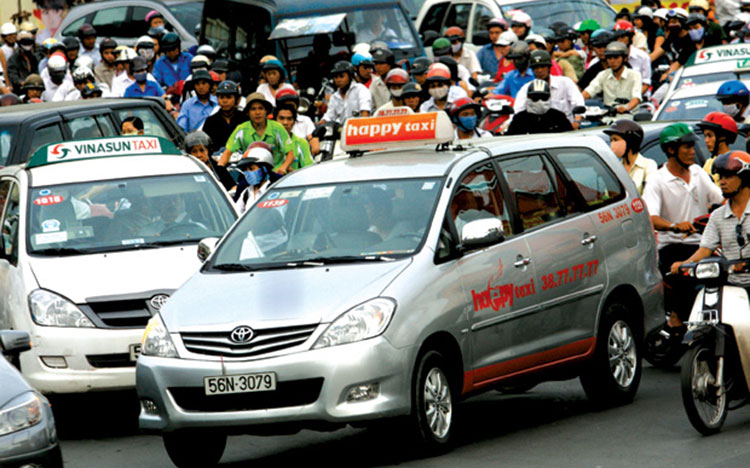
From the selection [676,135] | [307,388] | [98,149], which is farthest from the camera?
[98,149]

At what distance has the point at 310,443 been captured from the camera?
388 inches

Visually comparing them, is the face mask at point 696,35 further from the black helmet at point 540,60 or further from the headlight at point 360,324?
the headlight at point 360,324

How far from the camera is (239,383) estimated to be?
8.33 metres

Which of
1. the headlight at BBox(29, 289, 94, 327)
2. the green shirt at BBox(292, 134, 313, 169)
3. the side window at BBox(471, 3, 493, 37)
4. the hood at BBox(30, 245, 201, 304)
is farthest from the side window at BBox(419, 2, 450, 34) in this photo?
the headlight at BBox(29, 289, 94, 327)

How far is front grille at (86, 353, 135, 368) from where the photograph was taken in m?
10.3

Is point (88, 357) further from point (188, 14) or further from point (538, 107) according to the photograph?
point (188, 14)

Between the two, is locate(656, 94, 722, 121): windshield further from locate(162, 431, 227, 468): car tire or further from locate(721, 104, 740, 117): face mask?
locate(162, 431, 227, 468): car tire

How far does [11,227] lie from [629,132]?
16.8ft

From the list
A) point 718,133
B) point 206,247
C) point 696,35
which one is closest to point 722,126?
point 718,133

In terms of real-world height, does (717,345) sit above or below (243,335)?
below

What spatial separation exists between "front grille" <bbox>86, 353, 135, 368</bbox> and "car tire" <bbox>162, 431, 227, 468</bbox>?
1.32 m

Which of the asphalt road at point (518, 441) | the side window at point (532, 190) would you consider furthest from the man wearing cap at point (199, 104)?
the side window at point (532, 190)

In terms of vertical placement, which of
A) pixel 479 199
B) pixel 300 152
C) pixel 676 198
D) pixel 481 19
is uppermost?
pixel 479 199

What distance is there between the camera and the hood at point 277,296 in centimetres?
841
